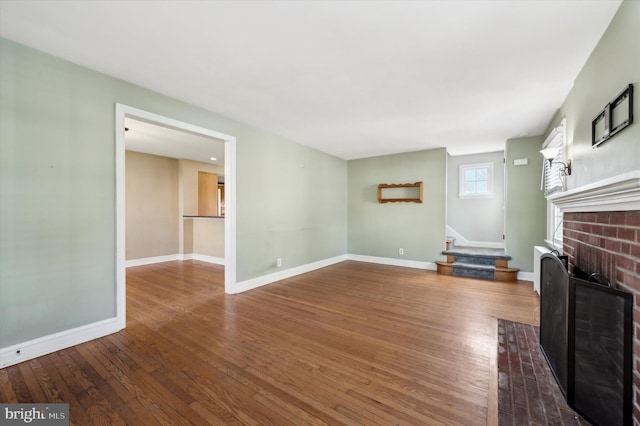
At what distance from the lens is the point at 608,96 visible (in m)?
1.93

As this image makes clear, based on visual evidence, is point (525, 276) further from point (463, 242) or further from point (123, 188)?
point (123, 188)

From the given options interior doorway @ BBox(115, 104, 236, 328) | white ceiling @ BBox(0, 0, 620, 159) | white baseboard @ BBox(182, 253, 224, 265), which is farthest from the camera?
white baseboard @ BBox(182, 253, 224, 265)

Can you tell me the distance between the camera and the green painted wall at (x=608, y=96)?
1571 millimetres

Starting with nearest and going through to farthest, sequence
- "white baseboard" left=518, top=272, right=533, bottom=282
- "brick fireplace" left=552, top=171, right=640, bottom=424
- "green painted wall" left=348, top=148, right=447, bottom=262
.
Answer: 1. "brick fireplace" left=552, top=171, right=640, bottom=424
2. "white baseboard" left=518, top=272, right=533, bottom=282
3. "green painted wall" left=348, top=148, right=447, bottom=262

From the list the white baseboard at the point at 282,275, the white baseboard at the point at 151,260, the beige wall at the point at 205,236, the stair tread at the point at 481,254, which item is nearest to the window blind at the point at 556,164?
the stair tread at the point at 481,254

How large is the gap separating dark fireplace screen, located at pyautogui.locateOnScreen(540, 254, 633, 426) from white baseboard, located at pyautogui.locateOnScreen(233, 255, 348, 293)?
11.4 feet

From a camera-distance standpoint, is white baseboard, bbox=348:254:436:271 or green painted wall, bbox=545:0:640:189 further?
white baseboard, bbox=348:254:436:271

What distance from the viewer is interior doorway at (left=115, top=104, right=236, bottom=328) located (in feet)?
8.75

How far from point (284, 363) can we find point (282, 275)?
2.65m

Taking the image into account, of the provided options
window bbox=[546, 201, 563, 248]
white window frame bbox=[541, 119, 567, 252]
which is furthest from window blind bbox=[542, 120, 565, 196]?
window bbox=[546, 201, 563, 248]

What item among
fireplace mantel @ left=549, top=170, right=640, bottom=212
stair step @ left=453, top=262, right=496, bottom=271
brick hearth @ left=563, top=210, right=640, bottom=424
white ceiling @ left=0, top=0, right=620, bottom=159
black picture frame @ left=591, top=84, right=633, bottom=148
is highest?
white ceiling @ left=0, top=0, right=620, bottom=159

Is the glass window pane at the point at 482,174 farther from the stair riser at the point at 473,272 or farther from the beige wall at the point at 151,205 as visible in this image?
the beige wall at the point at 151,205

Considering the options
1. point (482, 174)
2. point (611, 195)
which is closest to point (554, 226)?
point (482, 174)

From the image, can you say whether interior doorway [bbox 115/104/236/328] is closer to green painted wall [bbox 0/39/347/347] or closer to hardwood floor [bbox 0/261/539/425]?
green painted wall [bbox 0/39/347/347]
